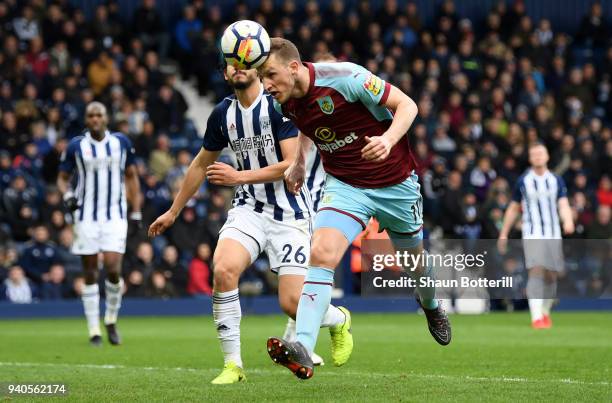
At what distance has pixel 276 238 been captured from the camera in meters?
9.32

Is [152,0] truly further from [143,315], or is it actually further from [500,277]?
[500,277]

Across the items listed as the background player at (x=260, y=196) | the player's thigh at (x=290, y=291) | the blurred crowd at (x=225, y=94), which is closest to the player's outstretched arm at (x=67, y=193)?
the background player at (x=260, y=196)

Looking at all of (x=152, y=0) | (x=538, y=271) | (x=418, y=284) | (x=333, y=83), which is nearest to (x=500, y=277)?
(x=538, y=271)

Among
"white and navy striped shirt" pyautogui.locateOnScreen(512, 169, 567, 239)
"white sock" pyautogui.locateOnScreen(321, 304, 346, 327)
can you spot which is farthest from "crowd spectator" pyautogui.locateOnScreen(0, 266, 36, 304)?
"white sock" pyautogui.locateOnScreen(321, 304, 346, 327)

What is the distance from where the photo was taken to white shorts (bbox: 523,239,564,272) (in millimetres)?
16297

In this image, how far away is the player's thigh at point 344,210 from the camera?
7.89m

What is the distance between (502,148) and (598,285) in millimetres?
4072

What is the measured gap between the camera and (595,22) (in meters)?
28.8

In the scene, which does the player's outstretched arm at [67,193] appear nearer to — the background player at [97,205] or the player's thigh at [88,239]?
the background player at [97,205]

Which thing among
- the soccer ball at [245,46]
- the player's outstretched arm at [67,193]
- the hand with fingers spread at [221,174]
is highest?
the soccer ball at [245,46]

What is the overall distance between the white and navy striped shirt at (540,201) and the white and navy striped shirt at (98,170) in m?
5.61

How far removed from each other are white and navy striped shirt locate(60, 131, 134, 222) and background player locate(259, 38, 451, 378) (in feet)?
17.8

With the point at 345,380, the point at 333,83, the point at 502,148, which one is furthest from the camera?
the point at 502,148

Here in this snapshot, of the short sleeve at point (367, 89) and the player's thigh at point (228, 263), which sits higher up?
the short sleeve at point (367, 89)
